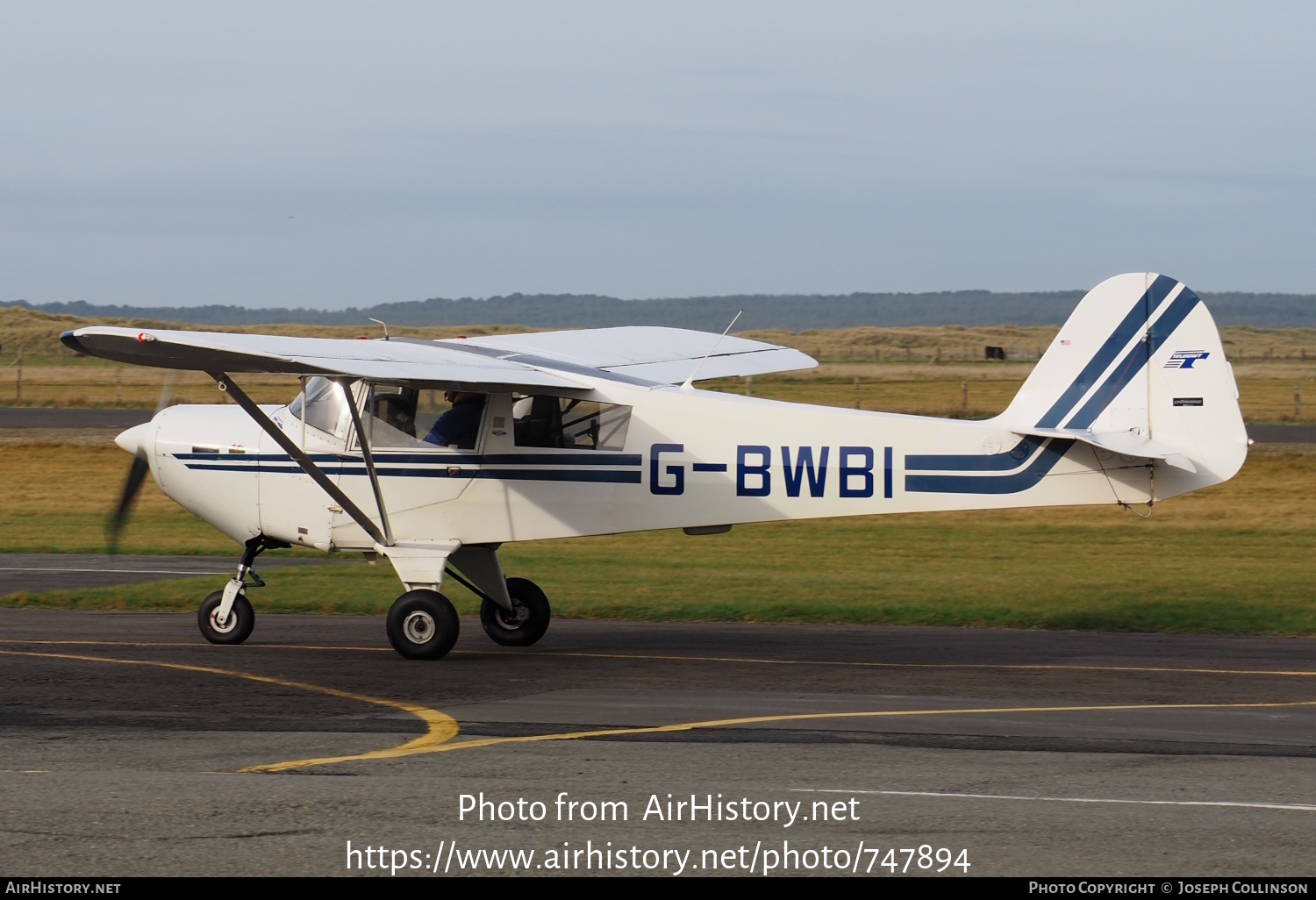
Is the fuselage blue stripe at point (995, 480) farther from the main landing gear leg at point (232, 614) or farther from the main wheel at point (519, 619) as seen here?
the main landing gear leg at point (232, 614)

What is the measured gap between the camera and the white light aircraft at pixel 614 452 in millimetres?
12859

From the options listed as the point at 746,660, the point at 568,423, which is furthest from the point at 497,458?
the point at 746,660

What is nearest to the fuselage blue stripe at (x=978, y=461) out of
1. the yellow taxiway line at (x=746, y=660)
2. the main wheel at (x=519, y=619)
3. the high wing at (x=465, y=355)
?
the yellow taxiway line at (x=746, y=660)

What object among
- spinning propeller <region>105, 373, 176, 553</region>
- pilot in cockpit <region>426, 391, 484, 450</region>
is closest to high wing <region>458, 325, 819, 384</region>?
pilot in cockpit <region>426, 391, 484, 450</region>

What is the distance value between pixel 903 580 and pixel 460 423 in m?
7.58

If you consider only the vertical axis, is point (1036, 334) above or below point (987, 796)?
above

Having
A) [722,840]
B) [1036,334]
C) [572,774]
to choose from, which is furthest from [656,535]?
[1036,334]

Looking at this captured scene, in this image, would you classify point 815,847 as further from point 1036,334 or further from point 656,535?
point 1036,334

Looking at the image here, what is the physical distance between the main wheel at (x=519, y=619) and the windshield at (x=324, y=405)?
2.34 m

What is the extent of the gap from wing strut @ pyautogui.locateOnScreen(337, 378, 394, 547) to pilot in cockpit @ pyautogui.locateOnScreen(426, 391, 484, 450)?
0.63 metres

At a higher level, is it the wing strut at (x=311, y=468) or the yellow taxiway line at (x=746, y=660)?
the wing strut at (x=311, y=468)

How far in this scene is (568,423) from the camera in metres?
13.7

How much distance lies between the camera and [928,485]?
13.1 m

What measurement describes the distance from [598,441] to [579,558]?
8823 mm
